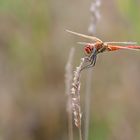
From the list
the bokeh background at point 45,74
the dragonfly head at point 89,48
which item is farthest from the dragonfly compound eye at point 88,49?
the bokeh background at point 45,74

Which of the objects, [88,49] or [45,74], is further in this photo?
[45,74]

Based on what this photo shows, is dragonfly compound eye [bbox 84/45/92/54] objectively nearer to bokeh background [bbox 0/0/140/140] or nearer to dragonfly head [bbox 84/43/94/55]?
dragonfly head [bbox 84/43/94/55]

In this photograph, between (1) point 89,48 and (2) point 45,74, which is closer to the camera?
(1) point 89,48

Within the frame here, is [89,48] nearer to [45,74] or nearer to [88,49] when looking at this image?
[88,49]

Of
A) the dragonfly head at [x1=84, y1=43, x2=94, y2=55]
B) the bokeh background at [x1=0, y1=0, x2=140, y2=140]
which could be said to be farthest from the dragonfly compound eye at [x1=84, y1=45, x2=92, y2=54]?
the bokeh background at [x1=0, y1=0, x2=140, y2=140]

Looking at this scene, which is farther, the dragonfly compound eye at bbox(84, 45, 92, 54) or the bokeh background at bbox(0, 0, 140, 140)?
the bokeh background at bbox(0, 0, 140, 140)

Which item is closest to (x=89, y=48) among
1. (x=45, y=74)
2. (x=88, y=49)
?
(x=88, y=49)

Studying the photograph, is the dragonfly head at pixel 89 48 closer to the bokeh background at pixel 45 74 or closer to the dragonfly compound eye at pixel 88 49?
the dragonfly compound eye at pixel 88 49

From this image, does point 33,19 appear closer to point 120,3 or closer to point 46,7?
point 46,7
